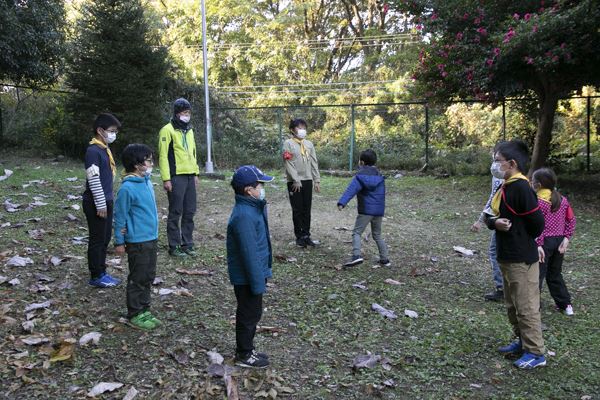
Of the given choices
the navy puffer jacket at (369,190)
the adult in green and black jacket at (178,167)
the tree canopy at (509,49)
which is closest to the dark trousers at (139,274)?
the adult in green and black jacket at (178,167)

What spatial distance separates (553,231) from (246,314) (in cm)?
324

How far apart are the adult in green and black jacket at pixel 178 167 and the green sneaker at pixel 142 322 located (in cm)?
203

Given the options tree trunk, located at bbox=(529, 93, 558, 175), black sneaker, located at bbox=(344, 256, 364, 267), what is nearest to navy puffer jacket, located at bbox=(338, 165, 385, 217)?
black sneaker, located at bbox=(344, 256, 364, 267)

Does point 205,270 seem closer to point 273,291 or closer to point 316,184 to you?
point 273,291

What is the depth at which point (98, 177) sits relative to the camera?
5215 mm

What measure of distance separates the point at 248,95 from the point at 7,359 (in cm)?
2864

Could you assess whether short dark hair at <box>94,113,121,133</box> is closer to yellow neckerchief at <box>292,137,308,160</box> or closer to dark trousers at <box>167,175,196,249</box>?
dark trousers at <box>167,175,196,249</box>

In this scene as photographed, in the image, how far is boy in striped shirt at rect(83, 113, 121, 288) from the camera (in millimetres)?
5184

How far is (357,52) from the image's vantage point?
3294 cm

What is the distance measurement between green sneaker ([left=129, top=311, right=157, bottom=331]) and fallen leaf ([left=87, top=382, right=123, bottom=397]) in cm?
92

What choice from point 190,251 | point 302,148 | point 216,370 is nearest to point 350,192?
point 302,148

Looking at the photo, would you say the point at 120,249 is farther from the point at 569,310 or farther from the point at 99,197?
the point at 569,310

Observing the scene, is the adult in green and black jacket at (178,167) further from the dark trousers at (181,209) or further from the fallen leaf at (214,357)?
the fallen leaf at (214,357)

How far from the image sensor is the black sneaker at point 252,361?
4023 mm
